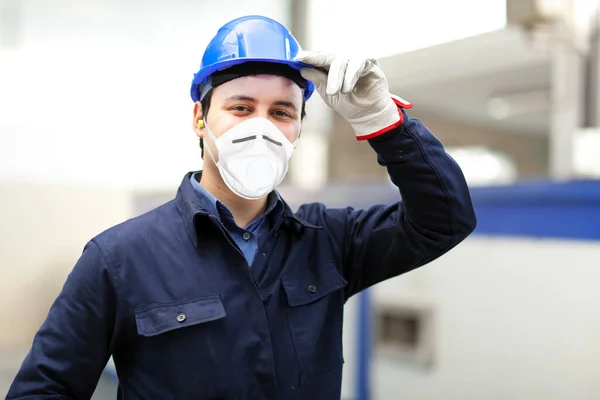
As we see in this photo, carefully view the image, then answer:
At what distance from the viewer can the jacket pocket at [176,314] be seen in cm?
90

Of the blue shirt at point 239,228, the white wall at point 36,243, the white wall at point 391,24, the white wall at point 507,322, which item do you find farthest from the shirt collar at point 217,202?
the white wall at point 391,24

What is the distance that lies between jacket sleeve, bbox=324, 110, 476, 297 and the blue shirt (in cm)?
15

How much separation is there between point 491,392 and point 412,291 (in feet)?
1.46

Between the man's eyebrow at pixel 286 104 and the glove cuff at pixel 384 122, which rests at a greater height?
the man's eyebrow at pixel 286 104

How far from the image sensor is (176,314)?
92 centimetres

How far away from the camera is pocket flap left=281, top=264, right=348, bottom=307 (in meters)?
1.00

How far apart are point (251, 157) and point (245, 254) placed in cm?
17

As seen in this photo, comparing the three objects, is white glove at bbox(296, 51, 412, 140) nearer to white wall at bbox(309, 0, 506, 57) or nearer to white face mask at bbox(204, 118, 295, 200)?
white face mask at bbox(204, 118, 295, 200)

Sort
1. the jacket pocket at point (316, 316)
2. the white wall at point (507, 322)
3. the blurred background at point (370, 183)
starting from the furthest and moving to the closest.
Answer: the white wall at point (507, 322) → the blurred background at point (370, 183) → the jacket pocket at point (316, 316)

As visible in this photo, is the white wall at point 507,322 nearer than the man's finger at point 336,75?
No

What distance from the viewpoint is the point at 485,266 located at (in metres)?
2.02

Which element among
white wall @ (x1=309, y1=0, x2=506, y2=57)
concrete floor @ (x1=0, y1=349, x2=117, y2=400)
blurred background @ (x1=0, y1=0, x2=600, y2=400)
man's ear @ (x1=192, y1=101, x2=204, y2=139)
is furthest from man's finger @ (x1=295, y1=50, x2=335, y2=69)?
white wall @ (x1=309, y1=0, x2=506, y2=57)

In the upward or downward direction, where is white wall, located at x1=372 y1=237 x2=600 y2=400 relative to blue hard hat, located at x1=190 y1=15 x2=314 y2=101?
downward

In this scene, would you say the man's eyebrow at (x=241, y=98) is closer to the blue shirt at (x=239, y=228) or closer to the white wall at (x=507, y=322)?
the blue shirt at (x=239, y=228)
